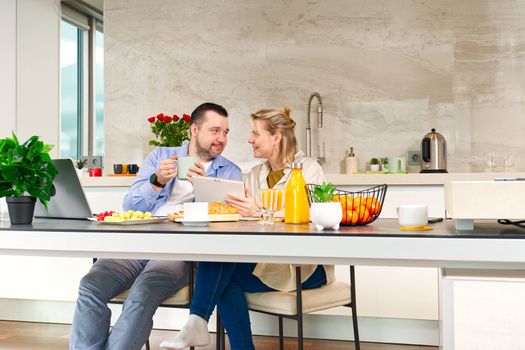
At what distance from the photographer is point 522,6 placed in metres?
4.02

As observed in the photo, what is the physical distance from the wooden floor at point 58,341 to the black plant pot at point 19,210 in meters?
1.32

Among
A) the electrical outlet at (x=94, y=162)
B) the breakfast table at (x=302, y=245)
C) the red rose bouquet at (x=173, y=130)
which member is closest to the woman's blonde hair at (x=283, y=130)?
the breakfast table at (x=302, y=245)

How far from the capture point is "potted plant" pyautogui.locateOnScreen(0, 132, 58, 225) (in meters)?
1.91

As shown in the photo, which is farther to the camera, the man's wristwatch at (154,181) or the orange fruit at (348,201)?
the man's wristwatch at (154,181)

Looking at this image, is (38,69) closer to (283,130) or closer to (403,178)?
(283,130)

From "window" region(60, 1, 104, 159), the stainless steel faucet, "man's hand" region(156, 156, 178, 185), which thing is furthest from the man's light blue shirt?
"window" region(60, 1, 104, 159)

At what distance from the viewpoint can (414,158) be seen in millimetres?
4113

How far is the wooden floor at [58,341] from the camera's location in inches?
118

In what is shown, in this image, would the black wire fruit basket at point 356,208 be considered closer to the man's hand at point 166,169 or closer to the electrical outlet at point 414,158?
the man's hand at point 166,169

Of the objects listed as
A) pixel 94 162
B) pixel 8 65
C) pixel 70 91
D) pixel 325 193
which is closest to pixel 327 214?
pixel 325 193

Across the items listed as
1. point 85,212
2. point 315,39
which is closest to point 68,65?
point 315,39

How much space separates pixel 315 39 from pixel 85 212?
267 cm

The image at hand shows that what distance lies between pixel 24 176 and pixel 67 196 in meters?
0.19

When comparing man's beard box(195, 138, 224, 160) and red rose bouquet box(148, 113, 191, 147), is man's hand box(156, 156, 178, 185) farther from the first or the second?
red rose bouquet box(148, 113, 191, 147)
